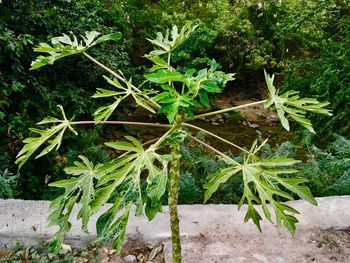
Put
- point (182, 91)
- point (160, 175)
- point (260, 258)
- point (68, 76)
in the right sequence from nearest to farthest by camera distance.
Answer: point (160, 175) → point (182, 91) → point (260, 258) → point (68, 76)

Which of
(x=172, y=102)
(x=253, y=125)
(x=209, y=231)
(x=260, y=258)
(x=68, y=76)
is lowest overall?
(x=260, y=258)

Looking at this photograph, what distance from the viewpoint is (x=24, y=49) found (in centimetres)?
441

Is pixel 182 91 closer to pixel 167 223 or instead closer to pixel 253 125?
pixel 167 223

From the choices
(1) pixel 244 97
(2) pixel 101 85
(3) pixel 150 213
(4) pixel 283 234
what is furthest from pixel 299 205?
(1) pixel 244 97

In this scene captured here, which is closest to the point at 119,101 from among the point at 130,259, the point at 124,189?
the point at 124,189

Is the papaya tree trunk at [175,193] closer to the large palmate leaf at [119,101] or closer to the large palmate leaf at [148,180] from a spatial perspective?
the large palmate leaf at [148,180]

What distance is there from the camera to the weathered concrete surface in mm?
2750

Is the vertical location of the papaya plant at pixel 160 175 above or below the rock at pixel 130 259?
above

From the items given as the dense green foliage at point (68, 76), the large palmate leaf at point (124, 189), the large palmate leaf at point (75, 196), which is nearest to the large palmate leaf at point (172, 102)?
the large palmate leaf at point (124, 189)

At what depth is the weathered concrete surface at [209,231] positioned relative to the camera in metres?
2.75

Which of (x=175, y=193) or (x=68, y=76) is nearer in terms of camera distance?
(x=175, y=193)

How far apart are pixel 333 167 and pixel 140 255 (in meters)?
2.14

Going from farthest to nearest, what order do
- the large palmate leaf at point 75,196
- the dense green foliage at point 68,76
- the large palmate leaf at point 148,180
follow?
1. the dense green foliage at point 68,76
2. the large palmate leaf at point 75,196
3. the large palmate leaf at point 148,180

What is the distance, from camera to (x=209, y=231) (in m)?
2.90
